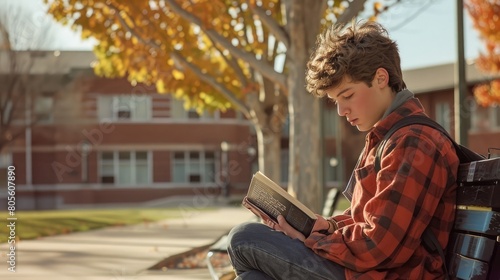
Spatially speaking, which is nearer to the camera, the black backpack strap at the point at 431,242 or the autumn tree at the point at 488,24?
the black backpack strap at the point at 431,242

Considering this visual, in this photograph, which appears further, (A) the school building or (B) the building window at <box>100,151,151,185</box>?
(B) the building window at <box>100,151,151,185</box>

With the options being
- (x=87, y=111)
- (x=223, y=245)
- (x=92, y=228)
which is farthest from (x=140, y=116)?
(x=223, y=245)

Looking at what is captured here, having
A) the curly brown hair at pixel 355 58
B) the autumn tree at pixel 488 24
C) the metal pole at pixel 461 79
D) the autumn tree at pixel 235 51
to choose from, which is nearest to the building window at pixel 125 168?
the autumn tree at pixel 488 24

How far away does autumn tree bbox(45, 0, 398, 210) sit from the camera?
452 inches

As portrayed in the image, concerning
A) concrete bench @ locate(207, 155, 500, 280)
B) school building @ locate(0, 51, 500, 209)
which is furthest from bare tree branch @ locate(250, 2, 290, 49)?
school building @ locate(0, 51, 500, 209)

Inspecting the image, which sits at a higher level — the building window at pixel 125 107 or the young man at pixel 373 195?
the building window at pixel 125 107

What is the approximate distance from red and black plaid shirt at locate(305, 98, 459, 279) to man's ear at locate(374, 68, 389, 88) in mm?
258

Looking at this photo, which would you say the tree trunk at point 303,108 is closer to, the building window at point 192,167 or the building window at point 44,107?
the building window at point 44,107

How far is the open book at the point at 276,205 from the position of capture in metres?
3.73

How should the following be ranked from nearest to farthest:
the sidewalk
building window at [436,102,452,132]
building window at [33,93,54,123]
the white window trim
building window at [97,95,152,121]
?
the sidewalk → building window at [33,93,54,123] → building window at [436,102,452,132] → the white window trim → building window at [97,95,152,121]

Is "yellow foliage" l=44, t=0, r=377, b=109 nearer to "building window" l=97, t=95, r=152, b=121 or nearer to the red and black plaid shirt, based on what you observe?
the red and black plaid shirt

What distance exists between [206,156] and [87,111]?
7243mm

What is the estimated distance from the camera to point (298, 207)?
3.77 m

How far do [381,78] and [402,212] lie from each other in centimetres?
61
